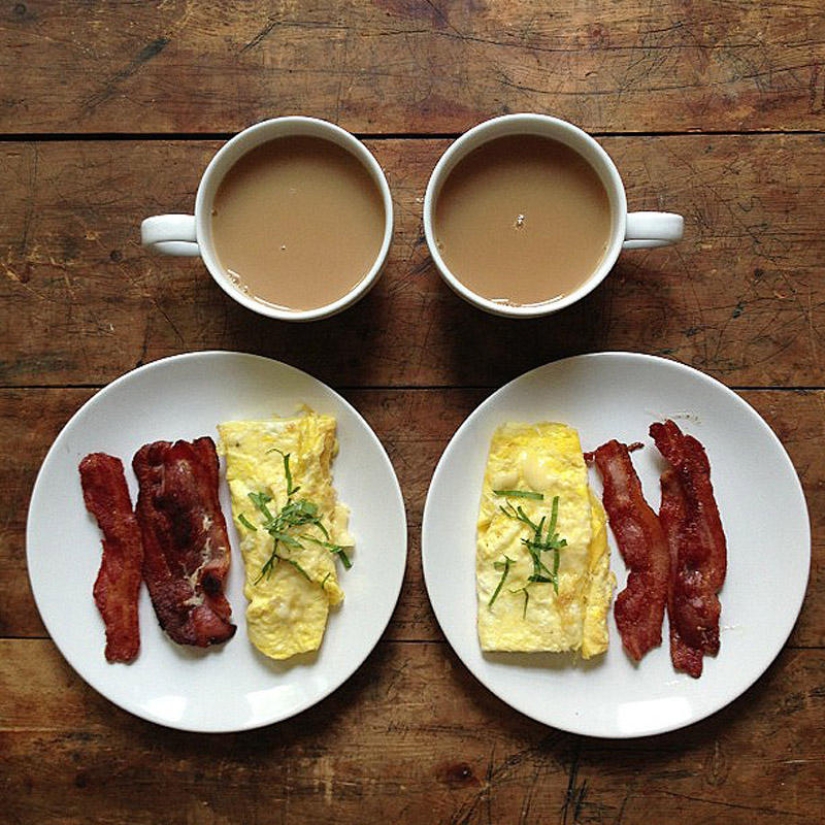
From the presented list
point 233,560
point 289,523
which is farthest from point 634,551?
point 233,560

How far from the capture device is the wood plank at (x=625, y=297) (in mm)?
1774

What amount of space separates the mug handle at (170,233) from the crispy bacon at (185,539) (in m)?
0.37

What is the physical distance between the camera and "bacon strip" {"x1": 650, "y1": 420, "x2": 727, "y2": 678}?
1.69 m

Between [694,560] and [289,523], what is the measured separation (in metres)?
0.75

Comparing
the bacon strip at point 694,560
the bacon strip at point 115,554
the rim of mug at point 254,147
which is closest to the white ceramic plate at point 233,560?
the bacon strip at point 115,554

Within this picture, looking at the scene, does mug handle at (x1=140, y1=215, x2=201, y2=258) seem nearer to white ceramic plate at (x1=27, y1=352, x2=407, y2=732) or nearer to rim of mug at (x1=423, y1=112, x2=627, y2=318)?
white ceramic plate at (x1=27, y1=352, x2=407, y2=732)

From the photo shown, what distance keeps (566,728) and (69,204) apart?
54.2 inches

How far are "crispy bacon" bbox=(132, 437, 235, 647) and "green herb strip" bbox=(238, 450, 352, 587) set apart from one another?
9 cm

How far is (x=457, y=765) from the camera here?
1.77 metres

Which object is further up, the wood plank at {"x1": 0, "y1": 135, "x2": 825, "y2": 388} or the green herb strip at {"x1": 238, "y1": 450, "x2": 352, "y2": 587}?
the wood plank at {"x1": 0, "y1": 135, "x2": 825, "y2": 388}

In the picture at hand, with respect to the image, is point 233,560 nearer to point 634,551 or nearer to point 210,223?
point 210,223

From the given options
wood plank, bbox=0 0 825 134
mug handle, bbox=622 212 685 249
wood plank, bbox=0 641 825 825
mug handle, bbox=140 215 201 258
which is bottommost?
wood plank, bbox=0 641 825 825

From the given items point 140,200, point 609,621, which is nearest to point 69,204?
point 140,200

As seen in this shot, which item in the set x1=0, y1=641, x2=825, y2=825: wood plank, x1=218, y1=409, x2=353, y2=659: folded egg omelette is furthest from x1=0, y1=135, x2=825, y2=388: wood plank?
x1=0, y1=641, x2=825, y2=825: wood plank
